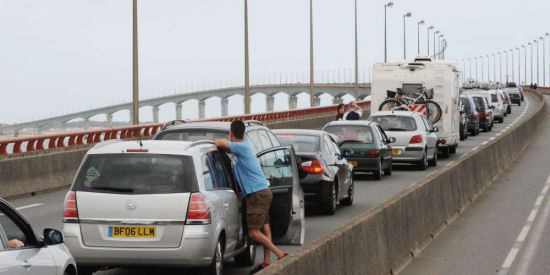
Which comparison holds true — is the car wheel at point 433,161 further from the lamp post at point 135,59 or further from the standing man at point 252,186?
the standing man at point 252,186

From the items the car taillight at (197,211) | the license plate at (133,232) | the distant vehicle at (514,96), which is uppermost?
the car taillight at (197,211)

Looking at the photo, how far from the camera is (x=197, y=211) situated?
11.4 m

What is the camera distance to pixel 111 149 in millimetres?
11758

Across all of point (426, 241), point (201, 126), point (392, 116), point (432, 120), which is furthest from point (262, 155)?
point (432, 120)

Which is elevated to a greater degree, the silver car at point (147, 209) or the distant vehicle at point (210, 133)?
Answer: the distant vehicle at point (210, 133)

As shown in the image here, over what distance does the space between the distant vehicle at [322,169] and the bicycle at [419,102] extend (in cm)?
1520

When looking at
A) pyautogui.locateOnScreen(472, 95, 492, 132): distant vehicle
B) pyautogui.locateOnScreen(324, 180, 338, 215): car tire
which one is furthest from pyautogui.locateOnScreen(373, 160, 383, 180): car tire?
pyautogui.locateOnScreen(472, 95, 492, 132): distant vehicle

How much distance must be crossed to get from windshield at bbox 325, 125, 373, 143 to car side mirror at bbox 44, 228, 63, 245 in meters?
18.9

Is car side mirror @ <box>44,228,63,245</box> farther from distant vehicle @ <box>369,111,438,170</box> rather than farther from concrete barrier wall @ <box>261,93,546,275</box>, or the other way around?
distant vehicle @ <box>369,111,438,170</box>

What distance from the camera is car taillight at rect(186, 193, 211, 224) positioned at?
11383 mm

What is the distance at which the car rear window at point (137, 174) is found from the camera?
1151cm

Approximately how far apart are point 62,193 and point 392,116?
10.5m

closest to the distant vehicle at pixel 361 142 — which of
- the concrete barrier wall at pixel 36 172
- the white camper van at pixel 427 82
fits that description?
the concrete barrier wall at pixel 36 172

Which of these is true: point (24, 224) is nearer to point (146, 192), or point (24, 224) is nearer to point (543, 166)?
point (146, 192)
